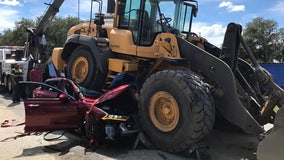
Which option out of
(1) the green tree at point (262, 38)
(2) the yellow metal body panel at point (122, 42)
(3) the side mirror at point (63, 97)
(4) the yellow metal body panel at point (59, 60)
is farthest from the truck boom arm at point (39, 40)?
(1) the green tree at point (262, 38)

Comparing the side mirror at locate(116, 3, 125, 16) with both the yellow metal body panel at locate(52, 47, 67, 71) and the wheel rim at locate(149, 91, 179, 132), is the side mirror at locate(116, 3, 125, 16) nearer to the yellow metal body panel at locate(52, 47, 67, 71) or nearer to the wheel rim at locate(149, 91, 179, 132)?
the yellow metal body panel at locate(52, 47, 67, 71)

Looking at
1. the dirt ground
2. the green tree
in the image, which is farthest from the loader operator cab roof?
the green tree

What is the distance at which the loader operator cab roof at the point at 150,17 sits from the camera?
9.11m

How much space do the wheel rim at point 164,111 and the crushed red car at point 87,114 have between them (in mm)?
589

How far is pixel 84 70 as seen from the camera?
1031cm

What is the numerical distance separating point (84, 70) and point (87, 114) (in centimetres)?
303

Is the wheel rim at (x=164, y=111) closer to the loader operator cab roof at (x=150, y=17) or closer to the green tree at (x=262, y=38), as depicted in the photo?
the loader operator cab roof at (x=150, y=17)

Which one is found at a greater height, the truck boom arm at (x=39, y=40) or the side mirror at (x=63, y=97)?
the truck boom arm at (x=39, y=40)

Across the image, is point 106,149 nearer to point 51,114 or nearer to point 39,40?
point 51,114

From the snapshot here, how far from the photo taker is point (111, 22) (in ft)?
34.1

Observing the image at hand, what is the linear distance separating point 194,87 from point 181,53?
164 centimetres

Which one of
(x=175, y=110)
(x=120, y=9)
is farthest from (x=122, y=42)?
(x=175, y=110)

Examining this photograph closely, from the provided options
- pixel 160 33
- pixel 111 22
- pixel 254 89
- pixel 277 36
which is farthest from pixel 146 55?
pixel 277 36

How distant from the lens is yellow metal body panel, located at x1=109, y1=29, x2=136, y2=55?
9250 millimetres
